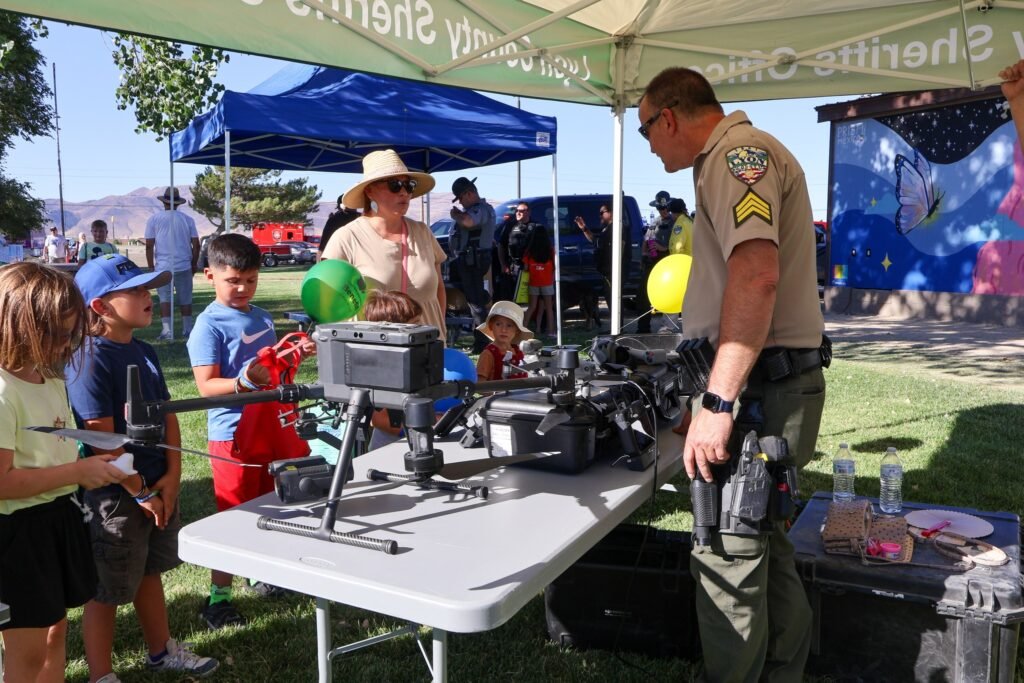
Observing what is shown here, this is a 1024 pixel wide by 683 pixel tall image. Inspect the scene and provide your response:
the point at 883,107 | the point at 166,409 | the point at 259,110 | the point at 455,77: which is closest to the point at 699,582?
the point at 166,409

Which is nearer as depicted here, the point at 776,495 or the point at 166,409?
the point at 166,409

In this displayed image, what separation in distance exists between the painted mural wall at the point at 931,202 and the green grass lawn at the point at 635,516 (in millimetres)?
5331

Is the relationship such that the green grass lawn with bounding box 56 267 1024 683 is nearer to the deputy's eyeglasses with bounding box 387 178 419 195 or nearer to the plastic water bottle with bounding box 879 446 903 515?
the plastic water bottle with bounding box 879 446 903 515

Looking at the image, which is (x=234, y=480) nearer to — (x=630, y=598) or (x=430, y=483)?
(x=430, y=483)

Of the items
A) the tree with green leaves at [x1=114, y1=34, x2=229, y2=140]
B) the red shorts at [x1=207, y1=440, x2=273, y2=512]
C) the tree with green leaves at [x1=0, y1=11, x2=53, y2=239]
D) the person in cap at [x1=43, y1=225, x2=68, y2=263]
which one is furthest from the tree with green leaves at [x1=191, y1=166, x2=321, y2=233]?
the red shorts at [x1=207, y1=440, x2=273, y2=512]

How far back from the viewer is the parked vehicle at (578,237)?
11.3 m

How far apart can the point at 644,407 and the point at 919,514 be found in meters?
1.39

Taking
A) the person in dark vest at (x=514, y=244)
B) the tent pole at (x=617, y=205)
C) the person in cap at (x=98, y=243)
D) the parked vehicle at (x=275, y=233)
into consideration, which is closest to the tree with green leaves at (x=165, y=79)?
the person in cap at (x=98, y=243)

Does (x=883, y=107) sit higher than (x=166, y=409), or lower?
higher

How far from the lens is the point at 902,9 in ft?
13.7

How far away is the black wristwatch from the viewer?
2043mm

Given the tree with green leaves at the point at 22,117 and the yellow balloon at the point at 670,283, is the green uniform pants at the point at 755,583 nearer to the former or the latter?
the yellow balloon at the point at 670,283

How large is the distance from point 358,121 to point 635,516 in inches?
205

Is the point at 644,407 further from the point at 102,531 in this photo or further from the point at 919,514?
the point at 102,531
